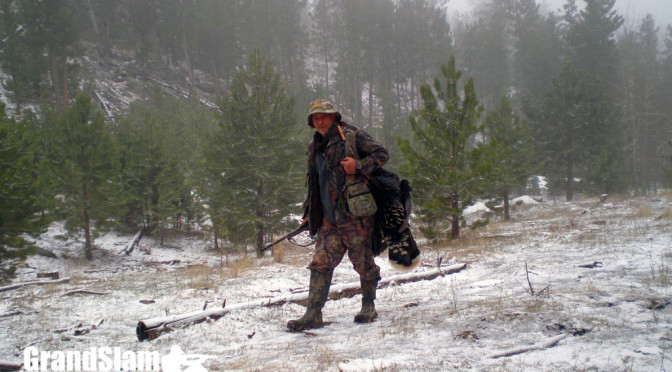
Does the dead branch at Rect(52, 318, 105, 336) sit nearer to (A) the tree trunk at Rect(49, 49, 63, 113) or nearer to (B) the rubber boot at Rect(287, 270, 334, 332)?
(B) the rubber boot at Rect(287, 270, 334, 332)

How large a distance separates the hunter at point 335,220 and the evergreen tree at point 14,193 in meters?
11.0

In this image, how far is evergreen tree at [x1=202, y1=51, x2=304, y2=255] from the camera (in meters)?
14.5

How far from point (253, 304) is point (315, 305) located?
97 cm

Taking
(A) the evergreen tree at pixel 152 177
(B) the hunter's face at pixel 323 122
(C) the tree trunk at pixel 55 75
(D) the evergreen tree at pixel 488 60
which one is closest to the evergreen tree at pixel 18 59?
(C) the tree trunk at pixel 55 75

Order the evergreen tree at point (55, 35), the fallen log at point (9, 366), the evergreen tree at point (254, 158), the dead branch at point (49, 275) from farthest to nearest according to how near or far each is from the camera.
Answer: the evergreen tree at point (55, 35)
the evergreen tree at point (254, 158)
the dead branch at point (49, 275)
the fallen log at point (9, 366)

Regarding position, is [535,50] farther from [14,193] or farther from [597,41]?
[14,193]

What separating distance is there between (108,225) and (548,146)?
86.6 feet

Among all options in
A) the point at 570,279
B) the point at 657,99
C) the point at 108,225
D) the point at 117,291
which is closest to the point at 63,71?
the point at 108,225

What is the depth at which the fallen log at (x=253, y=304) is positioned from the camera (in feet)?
11.2

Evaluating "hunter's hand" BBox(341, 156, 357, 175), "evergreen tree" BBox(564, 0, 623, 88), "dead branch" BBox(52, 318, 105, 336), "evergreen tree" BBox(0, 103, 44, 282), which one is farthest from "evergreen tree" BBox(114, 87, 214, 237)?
"evergreen tree" BBox(564, 0, 623, 88)

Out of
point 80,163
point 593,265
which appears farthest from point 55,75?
point 593,265

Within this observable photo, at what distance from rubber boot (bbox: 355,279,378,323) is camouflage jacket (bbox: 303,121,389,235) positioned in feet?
2.20

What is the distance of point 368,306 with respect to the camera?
142 inches

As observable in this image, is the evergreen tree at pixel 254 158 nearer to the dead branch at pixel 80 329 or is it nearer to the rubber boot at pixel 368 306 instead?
the dead branch at pixel 80 329
